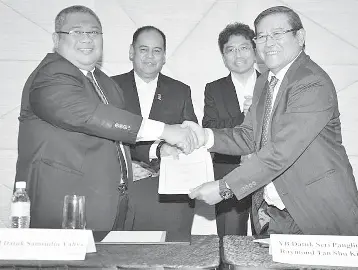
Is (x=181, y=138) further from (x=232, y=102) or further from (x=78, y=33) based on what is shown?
(x=232, y=102)

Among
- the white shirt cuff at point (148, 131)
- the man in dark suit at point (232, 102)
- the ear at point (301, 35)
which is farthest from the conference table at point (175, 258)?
the man in dark suit at point (232, 102)

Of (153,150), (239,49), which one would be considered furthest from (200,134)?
(239,49)

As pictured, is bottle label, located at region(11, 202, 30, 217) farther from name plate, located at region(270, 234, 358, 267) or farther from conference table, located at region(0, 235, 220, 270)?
name plate, located at region(270, 234, 358, 267)

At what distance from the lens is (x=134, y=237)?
1.80 m

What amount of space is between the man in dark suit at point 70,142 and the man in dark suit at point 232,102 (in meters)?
1.12

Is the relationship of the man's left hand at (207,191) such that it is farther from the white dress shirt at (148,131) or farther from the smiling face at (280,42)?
the smiling face at (280,42)

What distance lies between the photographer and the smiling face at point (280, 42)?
2387mm

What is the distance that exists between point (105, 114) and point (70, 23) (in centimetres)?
61

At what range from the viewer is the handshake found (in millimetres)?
2527

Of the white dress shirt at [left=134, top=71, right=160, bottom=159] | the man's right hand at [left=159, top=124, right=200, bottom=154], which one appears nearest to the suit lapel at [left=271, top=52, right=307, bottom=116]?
the man's right hand at [left=159, top=124, right=200, bottom=154]

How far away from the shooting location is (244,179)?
82.7 inches

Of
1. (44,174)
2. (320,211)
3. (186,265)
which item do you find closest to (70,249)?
(186,265)

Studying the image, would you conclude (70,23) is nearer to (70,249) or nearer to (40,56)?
(70,249)

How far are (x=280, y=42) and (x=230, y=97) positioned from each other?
1.18m
